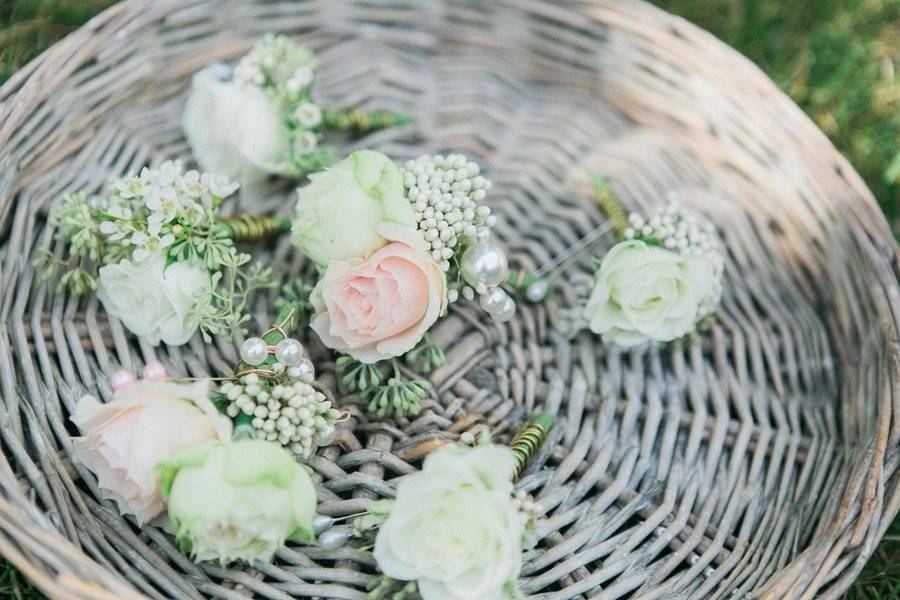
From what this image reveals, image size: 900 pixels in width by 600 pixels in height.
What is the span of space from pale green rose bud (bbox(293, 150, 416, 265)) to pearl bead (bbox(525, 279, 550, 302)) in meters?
0.25

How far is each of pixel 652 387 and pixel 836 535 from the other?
29cm

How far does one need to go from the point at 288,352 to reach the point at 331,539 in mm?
205

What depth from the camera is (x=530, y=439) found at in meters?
1.02

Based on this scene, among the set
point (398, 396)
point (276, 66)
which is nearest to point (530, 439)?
point (398, 396)

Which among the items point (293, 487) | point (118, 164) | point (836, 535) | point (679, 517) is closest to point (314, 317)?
point (293, 487)

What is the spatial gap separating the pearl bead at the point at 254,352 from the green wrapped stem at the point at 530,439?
30 centimetres

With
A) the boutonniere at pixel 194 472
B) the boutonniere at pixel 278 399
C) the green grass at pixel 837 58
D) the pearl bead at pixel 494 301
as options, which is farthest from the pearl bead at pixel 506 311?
the green grass at pixel 837 58

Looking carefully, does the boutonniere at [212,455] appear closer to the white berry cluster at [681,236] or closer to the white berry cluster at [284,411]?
the white berry cluster at [284,411]

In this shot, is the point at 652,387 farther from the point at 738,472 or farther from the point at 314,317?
the point at 314,317

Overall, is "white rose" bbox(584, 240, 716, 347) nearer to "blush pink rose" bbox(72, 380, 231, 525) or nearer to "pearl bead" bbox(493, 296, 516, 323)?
"pearl bead" bbox(493, 296, 516, 323)

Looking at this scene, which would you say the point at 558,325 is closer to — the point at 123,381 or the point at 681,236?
the point at 681,236

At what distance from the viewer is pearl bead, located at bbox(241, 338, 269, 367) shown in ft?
3.14

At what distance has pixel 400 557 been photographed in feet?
2.77

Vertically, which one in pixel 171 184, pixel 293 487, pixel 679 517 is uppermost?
pixel 171 184
